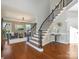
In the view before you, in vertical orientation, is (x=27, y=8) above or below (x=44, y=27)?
above

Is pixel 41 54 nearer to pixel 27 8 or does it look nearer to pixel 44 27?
pixel 44 27

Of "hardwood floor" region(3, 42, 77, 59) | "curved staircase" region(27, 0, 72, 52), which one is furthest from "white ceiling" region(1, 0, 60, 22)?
"hardwood floor" region(3, 42, 77, 59)

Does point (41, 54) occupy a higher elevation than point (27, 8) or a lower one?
lower

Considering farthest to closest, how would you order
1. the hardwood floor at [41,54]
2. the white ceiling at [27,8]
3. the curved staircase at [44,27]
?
the white ceiling at [27,8] → the curved staircase at [44,27] → the hardwood floor at [41,54]

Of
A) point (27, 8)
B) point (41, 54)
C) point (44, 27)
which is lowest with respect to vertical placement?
point (41, 54)

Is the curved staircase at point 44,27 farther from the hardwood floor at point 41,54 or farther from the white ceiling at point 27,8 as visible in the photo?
the white ceiling at point 27,8

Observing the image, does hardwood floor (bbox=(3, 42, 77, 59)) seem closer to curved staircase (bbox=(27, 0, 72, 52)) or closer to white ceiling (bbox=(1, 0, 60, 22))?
curved staircase (bbox=(27, 0, 72, 52))

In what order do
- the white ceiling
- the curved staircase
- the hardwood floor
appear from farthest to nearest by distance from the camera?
the white ceiling
the curved staircase
the hardwood floor

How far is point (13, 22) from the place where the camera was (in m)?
8.38

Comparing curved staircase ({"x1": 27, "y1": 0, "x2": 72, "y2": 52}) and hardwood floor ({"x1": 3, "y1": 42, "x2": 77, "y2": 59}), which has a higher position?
curved staircase ({"x1": 27, "y1": 0, "x2": 72, "y2": 52})

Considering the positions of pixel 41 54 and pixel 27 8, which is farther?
pixel 27 8

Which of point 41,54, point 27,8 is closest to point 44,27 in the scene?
point 27,8

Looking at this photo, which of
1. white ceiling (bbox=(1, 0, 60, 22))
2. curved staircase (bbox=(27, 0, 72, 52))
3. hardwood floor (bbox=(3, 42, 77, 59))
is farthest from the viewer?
white ceiling (bbox=(1, 0, 60, 22))

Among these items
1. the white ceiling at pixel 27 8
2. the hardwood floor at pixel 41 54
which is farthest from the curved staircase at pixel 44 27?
the white ceiling at pixel 27 8
